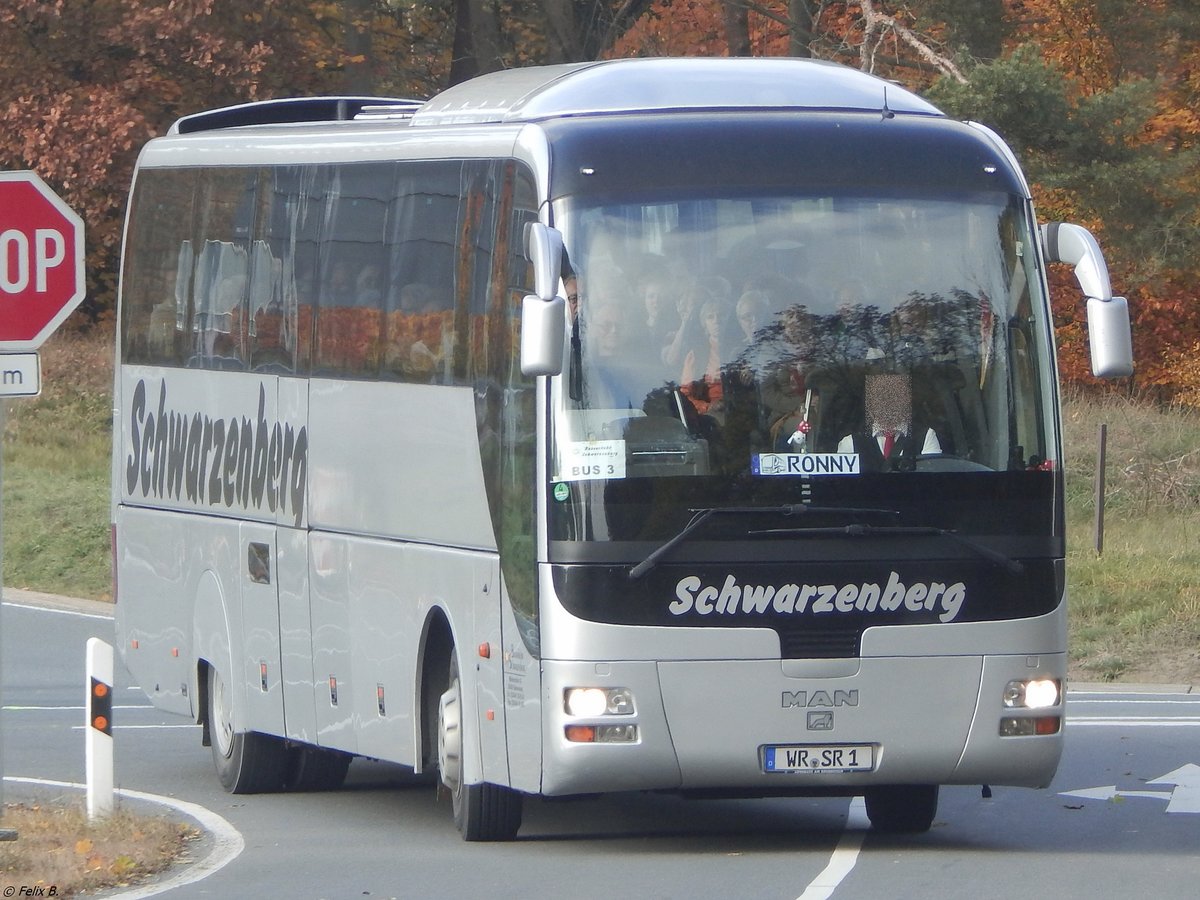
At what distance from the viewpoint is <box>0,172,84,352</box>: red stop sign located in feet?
37.8

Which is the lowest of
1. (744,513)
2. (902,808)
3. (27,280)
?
(902,808)

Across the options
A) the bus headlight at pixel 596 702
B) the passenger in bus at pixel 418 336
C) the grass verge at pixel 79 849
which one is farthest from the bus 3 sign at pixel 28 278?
the bus headlight at pixel 596 702

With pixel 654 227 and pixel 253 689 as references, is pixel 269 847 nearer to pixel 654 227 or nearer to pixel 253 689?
pixel 253 689

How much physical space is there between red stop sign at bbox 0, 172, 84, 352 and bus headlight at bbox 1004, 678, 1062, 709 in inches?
186

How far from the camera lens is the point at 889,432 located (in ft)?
35.3

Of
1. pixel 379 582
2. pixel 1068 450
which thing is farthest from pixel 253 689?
pixel 1068 450

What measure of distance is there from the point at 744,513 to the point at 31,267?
12.1 ft

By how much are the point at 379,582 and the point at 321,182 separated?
2374 mm

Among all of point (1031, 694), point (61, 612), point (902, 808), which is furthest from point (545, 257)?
point (61, 612)

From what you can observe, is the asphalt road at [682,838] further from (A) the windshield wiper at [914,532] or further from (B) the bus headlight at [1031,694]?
(A) the windshield wiper at [914,532]

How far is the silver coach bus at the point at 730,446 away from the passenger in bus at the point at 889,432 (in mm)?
13

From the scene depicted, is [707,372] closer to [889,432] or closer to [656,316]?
[656,316]

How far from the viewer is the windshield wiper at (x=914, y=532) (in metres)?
10.6

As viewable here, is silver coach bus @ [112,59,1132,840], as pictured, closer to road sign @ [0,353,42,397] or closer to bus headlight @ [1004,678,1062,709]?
bus headlight @ [1004,678,1062,709]
